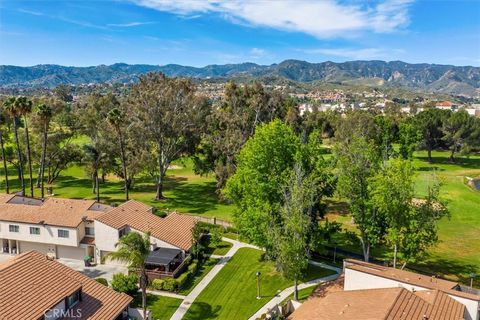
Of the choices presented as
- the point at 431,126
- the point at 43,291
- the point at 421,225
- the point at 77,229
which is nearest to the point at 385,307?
the point at 421,225

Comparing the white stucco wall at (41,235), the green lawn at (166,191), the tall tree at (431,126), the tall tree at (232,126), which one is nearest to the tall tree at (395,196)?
the green lawn at (166,191)

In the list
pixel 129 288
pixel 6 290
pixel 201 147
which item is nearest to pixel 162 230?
pixel 129 288

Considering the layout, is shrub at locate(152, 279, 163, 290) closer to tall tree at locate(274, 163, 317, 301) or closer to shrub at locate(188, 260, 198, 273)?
shrub at locate(188, 260, 198, 273)

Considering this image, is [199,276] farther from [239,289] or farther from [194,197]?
[194,197]

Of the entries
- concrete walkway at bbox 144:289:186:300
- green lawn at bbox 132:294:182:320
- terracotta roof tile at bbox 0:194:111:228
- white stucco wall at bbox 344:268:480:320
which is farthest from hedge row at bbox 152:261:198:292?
white stucco wall at bbox 344:268:480:320

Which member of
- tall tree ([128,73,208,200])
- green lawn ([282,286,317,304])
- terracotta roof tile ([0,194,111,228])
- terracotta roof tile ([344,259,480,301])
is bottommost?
green lawn ([282,286,317,304])

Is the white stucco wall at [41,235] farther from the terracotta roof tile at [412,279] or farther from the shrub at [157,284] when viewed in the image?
the terracotta roof tile at [412,279]
